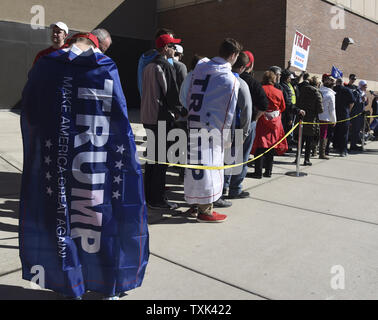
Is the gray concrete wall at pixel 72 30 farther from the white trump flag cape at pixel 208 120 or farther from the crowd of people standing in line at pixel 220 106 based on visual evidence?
the white trump flag cape at pixel 208 120

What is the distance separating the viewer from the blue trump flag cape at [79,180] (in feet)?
7.69

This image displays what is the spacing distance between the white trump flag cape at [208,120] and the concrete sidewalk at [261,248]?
0.47m

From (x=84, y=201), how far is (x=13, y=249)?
4.97ft

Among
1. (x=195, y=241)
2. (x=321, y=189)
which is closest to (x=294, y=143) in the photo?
(x=321, y=189)

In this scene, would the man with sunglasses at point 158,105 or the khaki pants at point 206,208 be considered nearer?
the khaki pants at point 206,208

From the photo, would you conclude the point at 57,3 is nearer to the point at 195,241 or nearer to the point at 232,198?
the point at 232,198

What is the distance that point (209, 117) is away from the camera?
13.6 ft

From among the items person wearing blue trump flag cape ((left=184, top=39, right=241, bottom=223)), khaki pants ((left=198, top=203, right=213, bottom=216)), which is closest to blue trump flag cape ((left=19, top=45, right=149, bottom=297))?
person wearing blue trump flag cape ((left=184, top=39, right=241, bottom=223))

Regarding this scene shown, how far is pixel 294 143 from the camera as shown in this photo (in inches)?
396

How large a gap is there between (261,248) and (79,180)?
2022 millimetres

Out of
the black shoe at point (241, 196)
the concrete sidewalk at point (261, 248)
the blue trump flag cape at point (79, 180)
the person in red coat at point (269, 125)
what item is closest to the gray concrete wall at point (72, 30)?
the concrete sidewalk at point (261, 248)

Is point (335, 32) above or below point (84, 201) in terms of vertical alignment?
above

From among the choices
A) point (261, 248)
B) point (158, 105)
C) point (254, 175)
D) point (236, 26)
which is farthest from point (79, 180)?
point (236, 26)

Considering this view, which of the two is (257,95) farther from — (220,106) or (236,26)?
(236,26)
